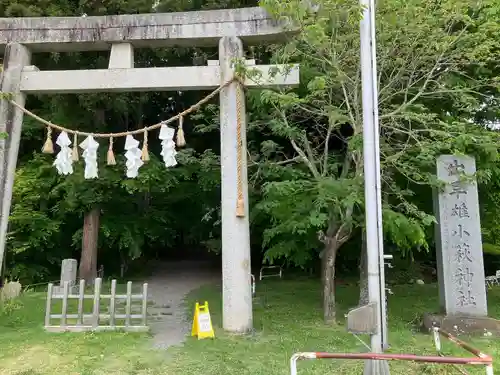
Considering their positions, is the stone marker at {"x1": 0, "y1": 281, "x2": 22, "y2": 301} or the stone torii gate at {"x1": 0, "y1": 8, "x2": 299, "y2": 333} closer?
the stone torii gate at {"x1": 0, "y1": 8, "x2": 299, "y2": 333}

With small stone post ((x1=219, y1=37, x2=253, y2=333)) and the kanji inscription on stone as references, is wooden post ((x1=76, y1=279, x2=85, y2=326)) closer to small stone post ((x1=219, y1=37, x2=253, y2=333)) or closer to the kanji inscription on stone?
small stone post ((x1=219, y1=37, x2=253, y2=333))

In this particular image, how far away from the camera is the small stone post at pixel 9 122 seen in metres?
7.98

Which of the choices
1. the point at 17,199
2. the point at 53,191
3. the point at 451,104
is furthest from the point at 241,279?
the point at 17,199

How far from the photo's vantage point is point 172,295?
13031 mm

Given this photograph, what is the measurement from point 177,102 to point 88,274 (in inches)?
280

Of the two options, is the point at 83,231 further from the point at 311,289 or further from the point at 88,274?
the point at 311,289

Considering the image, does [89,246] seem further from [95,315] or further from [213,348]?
[213,348]

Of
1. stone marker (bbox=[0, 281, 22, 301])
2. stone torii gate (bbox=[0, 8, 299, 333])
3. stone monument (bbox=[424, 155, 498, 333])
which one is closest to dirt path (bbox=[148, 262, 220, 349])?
stone torii gate (bbox=[0, 8, 299, 333])

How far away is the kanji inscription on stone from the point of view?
25.7 ft

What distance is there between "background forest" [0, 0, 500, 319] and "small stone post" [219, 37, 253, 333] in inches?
27.4

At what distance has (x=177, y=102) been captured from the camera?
17000mm

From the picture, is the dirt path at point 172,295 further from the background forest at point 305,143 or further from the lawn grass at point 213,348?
the background forest at point 305,143

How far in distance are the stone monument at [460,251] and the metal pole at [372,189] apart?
3481mm

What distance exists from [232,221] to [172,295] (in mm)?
6397
